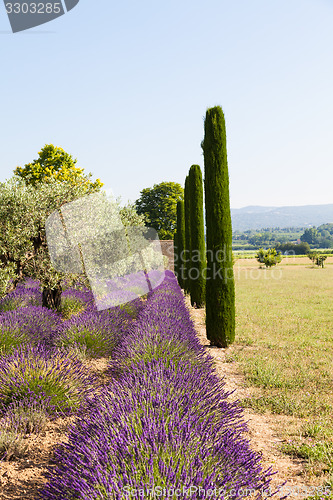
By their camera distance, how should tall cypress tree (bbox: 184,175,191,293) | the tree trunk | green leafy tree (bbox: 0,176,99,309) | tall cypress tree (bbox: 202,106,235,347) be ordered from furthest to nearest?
tall cypress tree (bbox: 184,175,191,293) → the tree trunk → tall cypress tree (bbox: 202,106,235,347) → green leafy tree (bbox: 0,176,99,309)

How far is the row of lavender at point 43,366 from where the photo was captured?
3.89m

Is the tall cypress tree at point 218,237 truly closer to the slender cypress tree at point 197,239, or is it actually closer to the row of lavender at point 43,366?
the row of lavender at point 43,366

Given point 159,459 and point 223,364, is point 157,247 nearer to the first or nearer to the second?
point 223,364

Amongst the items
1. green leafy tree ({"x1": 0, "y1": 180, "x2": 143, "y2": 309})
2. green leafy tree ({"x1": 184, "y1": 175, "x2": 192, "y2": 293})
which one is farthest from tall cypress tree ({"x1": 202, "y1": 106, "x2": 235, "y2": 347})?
green leafy tree ({"x1": 184, "y1": 175, "x2": 192, "y2": 293})

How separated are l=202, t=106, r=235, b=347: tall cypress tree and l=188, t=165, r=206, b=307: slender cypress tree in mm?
5387

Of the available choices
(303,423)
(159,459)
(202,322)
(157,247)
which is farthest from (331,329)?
(157,247)

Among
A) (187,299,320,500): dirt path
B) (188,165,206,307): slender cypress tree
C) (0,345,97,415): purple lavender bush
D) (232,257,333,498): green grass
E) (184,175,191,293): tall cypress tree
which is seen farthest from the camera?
(184,175,191,293): tall cypress tree

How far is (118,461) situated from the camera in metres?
2.19

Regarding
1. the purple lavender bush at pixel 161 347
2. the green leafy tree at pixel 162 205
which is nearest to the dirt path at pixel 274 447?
the purple lavender bush at pixel 161 347

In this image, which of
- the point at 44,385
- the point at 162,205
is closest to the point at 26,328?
the point at 44,385

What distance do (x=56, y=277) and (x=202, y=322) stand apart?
533cm

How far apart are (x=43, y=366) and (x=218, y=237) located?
19.4ft

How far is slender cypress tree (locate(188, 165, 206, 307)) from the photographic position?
14898 millimetres

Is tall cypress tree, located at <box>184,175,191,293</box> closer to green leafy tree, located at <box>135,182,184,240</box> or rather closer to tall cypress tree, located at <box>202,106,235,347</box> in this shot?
tall cypress tree, located at <box>202,106,235,347</box>
